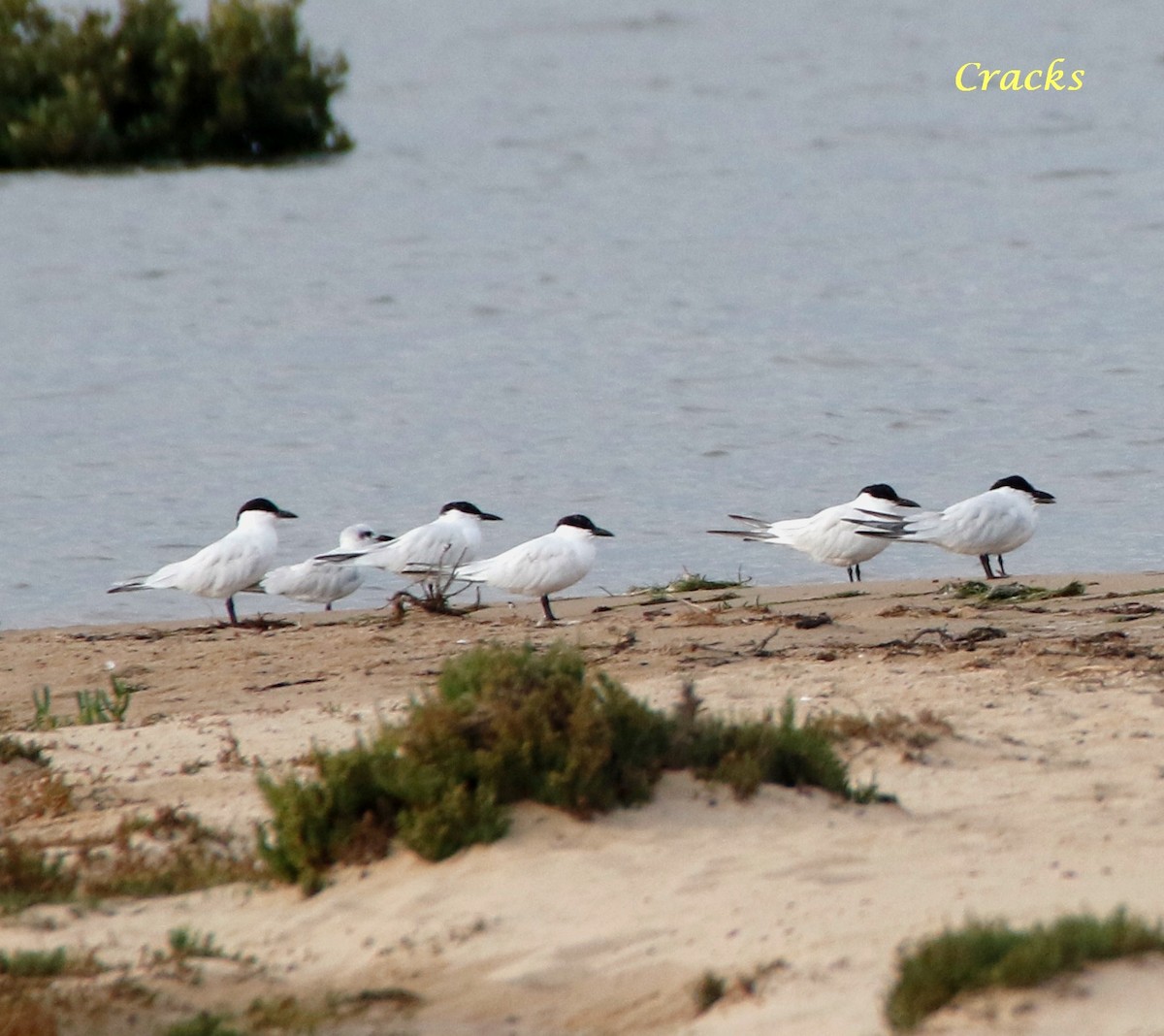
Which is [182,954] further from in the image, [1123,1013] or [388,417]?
[388,417]

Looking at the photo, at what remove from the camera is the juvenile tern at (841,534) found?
32.7 feet

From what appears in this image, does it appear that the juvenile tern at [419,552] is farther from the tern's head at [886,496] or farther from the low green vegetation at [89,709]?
the low green vegetation at [89,709]

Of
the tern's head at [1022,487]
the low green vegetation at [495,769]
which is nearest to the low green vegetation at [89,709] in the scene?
the low green vegetation at [495,769]

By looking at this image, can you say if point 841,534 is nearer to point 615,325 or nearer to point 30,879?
point 30,879

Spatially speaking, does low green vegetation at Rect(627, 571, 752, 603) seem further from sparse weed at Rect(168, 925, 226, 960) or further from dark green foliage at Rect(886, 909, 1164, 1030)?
dark green foliage at Rect(886, 909, 1164, 1030)

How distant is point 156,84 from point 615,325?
10.2m

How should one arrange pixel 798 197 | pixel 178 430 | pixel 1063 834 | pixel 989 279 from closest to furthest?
pixel 1063 834
pixel 178 430
pixel 989 279
pixel 798 197

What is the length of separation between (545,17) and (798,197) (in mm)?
20728

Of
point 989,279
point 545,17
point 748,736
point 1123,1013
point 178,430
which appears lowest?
point 1123,1013

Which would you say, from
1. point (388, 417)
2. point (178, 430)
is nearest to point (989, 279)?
point (388, 417)

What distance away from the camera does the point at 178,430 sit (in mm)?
15055

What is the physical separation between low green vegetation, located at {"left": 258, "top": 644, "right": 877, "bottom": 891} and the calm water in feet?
19.4

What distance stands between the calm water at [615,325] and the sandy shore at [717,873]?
4.47 meters

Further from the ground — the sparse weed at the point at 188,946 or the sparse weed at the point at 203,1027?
the sparse weed at the point at 188,946
